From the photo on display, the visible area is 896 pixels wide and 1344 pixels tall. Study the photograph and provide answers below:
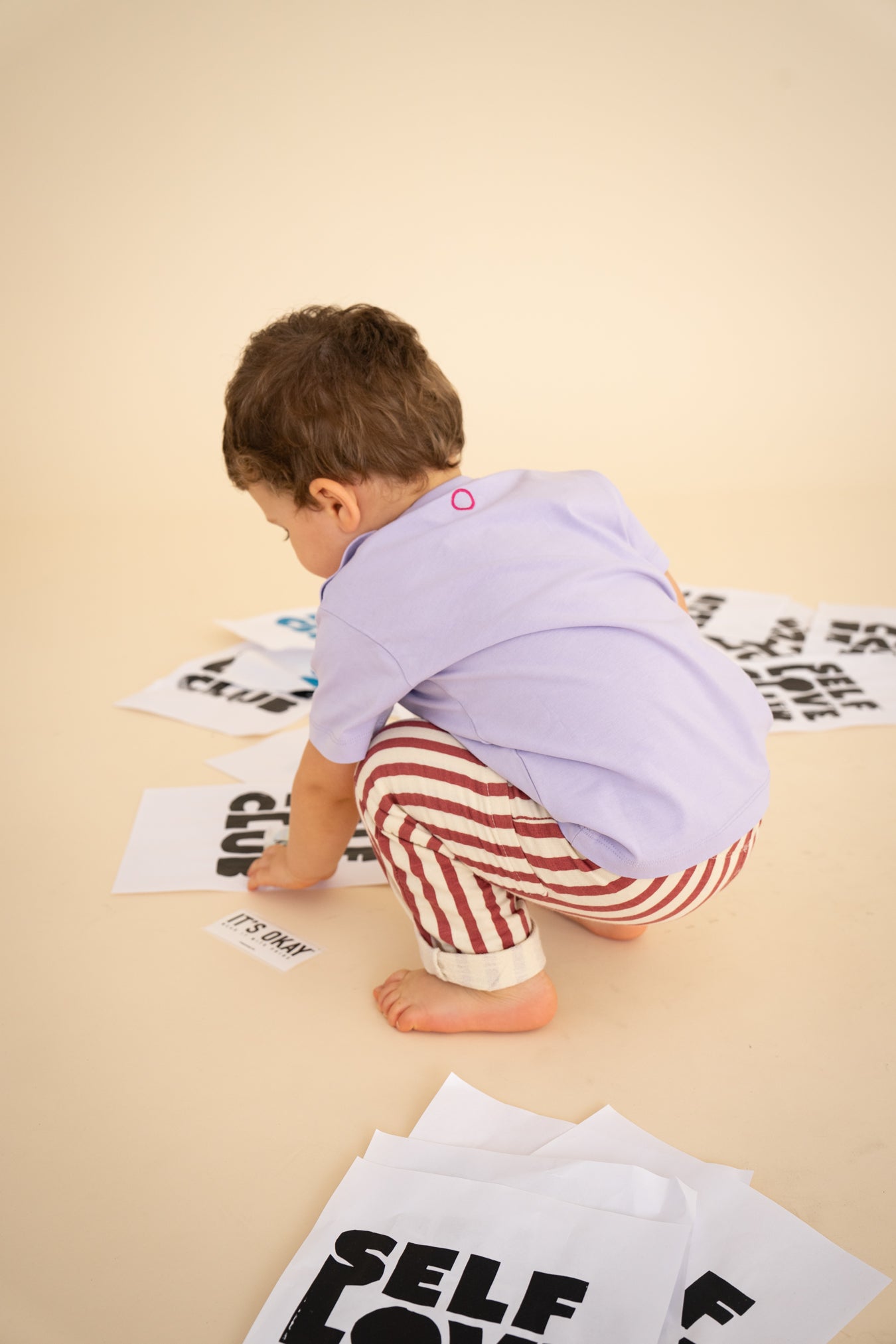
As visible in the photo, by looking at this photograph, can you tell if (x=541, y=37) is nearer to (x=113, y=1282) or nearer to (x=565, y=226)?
(x=565, y=226)

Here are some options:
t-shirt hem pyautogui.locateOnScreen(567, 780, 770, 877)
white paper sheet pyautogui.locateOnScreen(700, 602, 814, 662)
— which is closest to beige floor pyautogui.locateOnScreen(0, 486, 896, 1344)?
t-shirt hem pyautogui.locateOnScreen(567, 780, 770, 877)

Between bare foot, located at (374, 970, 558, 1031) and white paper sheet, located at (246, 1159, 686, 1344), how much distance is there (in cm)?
19

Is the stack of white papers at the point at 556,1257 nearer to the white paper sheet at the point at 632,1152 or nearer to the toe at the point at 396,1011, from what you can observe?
the white paper sheet at the point at 632,1152

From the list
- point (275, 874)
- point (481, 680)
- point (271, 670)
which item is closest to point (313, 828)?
point (275, 874)

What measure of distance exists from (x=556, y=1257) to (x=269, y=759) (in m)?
0.87

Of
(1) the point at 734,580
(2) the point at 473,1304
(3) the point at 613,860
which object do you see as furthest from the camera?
(1) the point at 734,580

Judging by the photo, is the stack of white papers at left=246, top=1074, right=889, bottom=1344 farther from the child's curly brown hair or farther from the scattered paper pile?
the child's curly brown hair

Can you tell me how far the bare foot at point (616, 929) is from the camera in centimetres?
112

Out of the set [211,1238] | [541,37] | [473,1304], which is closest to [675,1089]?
[473,1304]

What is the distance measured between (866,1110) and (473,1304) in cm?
37

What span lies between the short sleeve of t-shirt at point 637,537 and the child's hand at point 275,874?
1.57 feet

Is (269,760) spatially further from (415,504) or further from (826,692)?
(826,692)

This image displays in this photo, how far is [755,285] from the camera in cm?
294

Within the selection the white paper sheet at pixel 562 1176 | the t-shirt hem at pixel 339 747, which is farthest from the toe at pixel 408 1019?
the t-shirt hem at pixel 339 747
